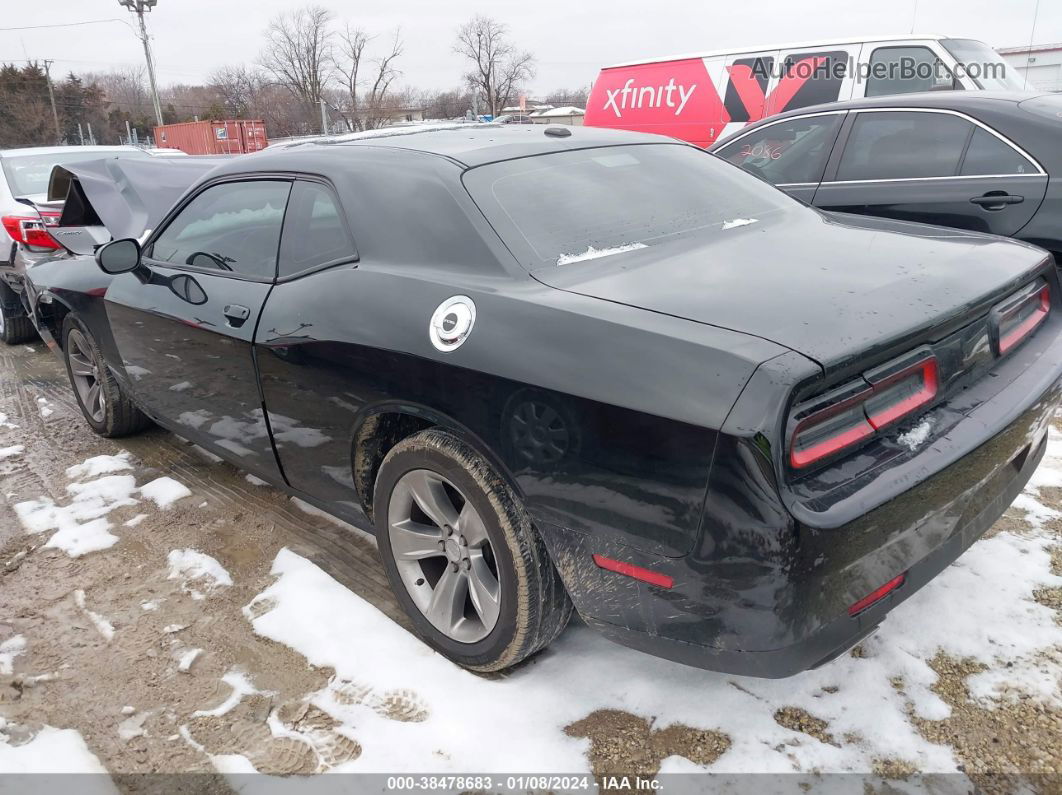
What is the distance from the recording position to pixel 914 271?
82.0 inches

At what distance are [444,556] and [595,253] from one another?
1.04m

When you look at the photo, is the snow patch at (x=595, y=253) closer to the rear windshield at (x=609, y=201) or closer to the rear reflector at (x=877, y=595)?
the rear windshield at (x=609, y=201)

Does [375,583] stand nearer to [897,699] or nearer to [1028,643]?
[897,699]

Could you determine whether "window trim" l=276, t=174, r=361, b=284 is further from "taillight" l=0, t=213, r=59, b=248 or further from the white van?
the white van

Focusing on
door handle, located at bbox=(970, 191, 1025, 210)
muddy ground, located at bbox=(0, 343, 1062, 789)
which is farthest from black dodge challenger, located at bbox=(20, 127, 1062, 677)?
door handle, located at bbox=(970, 191, 1025, 210)

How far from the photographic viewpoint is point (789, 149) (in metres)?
5.07

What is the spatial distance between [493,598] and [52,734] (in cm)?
136

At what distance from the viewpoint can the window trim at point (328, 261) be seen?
249cm

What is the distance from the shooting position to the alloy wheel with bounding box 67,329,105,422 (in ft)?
14.0

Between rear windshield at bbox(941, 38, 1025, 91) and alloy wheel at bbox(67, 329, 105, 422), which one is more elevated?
rear windshield at bbox(941, 38, 1025, 91)

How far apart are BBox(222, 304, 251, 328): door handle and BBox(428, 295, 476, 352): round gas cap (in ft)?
3.30

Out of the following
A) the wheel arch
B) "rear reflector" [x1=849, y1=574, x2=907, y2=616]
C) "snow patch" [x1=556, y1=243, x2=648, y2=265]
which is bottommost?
"rear reflector" [x1=849, y1=574, x2=907, y2=616]

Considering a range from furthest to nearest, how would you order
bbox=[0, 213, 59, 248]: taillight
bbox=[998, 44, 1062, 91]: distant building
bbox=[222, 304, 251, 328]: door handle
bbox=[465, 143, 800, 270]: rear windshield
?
bbox=[998, 44, 1062, 91]: distant building, bbox=[0, 213, 59, 248]: taillight, bbox=[222, 304, 251, 328]: door handle, bbox=[465, 143, 800, 270]: rear windshield

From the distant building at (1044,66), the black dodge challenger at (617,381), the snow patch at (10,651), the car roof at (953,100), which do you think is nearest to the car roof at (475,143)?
the black dodge challenger at (617,381)
